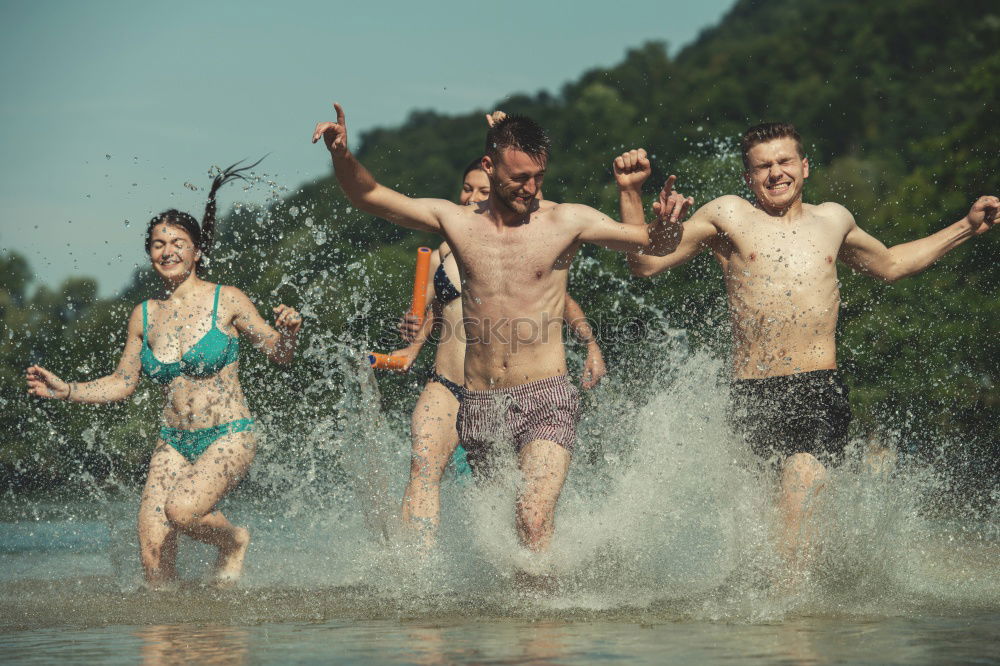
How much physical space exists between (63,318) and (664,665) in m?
27.7

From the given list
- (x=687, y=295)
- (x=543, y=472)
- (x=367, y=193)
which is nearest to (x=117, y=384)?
(x=367, y=193)

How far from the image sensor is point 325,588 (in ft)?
22.7

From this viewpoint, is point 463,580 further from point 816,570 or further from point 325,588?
point 816,570

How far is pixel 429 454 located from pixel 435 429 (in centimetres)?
15

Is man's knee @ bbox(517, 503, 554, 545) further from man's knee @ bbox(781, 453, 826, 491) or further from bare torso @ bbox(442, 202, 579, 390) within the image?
man's knee @ bbox(781, 453, 826, 491)

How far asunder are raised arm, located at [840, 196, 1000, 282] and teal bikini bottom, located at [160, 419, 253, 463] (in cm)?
320

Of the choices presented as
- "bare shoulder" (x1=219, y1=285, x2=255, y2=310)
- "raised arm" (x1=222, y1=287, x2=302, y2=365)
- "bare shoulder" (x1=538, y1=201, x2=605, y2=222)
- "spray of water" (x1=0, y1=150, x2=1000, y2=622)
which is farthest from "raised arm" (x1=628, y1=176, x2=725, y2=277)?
"bare shoulder" (x1=219, y1=285, x2=255, y2=310)

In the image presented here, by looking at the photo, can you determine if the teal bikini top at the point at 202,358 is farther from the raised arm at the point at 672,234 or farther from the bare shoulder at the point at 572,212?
the raised arm at the point at 672,234

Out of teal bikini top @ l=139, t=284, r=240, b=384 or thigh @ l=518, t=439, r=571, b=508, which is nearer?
thigh @ l=518, t=439, r=571, b=508

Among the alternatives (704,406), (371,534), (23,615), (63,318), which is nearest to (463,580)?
(371,534)

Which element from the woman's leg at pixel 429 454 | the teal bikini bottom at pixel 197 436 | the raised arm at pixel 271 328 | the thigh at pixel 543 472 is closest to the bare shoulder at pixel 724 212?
the thigh at pixel 543 472

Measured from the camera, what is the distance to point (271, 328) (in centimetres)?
718

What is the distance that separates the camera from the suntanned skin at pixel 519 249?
609 cm

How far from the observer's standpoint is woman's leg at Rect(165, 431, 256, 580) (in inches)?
272
